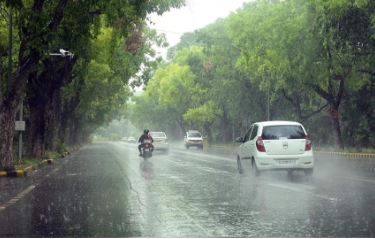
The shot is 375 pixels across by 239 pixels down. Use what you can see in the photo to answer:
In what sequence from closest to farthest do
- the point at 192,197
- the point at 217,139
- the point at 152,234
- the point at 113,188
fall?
the point at 152,234 < the point at 192,197 < the point at 113,188 < the point at 217,139

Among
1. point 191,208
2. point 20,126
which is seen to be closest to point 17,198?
point 191,208

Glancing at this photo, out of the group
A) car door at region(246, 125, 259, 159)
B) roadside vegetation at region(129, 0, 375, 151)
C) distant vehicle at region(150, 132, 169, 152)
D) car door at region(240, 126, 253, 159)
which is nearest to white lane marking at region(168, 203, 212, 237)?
car door at region(246, 125, 259, 159)

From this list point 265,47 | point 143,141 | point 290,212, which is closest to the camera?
point 290,212

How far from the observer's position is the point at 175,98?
84438mm

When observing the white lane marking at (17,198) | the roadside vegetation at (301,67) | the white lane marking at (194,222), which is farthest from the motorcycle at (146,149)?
the white lane marking at (194,222)

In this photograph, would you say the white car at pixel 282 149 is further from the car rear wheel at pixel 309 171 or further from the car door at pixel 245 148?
the car door at pixel 245 148

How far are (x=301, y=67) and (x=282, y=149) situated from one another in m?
20.8

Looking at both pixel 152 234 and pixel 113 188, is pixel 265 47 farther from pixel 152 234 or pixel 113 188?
pixel 152 234

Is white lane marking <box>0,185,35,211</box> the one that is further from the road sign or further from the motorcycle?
the motorcycle

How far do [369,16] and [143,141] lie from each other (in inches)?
611

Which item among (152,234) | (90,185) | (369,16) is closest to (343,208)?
(152,234)

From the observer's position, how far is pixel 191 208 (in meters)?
11.2

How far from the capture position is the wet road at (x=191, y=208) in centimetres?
864

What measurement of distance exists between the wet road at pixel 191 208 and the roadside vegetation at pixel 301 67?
15865 mm
